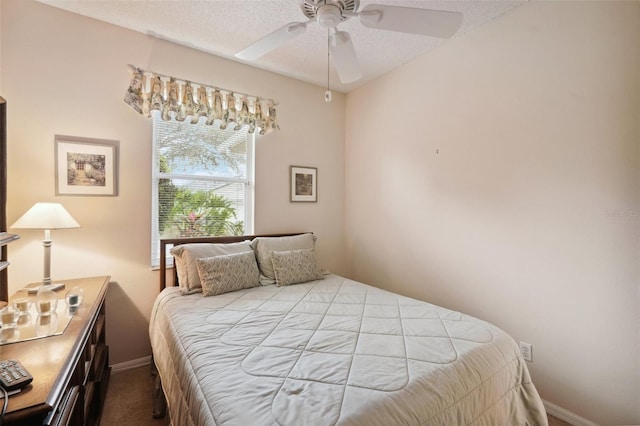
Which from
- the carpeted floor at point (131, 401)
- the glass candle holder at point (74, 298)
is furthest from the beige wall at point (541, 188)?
the glass candle holder at point (74, 298)

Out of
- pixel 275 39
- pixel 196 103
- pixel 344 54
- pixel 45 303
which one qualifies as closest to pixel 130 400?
pixel 45 303

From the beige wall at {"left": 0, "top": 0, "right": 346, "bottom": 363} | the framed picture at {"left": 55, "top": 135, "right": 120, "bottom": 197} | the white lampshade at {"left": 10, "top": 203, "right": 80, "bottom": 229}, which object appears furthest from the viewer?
the framed picture at {"left": 55, "top": 135, "right": 120, "bottom": 197}

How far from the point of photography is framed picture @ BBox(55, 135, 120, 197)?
221cm

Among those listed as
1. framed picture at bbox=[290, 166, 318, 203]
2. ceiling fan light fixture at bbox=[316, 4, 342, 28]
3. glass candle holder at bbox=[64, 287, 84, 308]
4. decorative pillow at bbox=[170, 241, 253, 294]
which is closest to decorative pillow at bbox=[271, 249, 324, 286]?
decorative pillow at bbox=[170, 241, 253, 294]

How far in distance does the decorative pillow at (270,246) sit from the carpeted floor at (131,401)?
3.69 feet

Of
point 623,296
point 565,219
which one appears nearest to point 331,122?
point 565,219

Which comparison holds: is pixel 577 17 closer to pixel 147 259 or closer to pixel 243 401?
pixel 243 401

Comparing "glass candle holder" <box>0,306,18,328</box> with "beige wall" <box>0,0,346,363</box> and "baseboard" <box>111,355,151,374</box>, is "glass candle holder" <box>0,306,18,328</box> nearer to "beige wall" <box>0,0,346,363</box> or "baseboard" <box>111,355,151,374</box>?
"beige wall" <box>0,0,346,363</box>

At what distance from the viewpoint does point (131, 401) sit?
6.78ft

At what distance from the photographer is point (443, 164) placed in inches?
105

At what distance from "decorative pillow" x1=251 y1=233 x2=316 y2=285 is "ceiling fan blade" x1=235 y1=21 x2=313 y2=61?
5.13ft

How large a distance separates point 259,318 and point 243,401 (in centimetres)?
76

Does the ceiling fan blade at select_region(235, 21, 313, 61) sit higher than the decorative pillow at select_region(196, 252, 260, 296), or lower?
higher

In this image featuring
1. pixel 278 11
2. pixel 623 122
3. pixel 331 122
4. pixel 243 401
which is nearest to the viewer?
pixel 243 401
